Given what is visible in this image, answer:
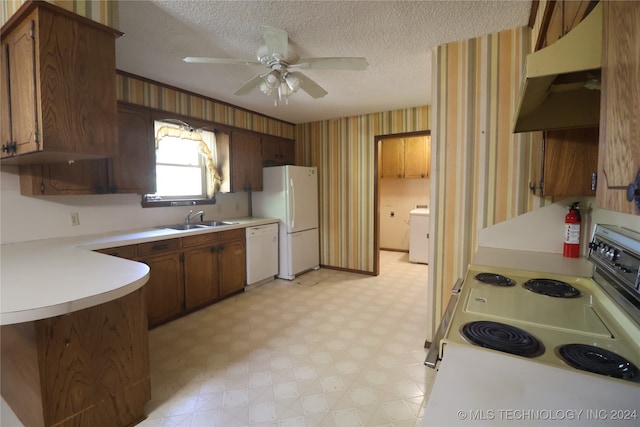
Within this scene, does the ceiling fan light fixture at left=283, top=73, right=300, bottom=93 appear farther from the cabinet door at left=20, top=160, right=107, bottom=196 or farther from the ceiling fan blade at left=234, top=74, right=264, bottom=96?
the cabinet door at left=20, top=160, right=107, bottom=196

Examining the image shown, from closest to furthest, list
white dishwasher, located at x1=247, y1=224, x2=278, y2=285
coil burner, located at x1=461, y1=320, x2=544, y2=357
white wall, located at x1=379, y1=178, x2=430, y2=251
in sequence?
coil burner, located at x1=461, y1=320, x2=544, y2=357 < white dishwasher, located at x1=247, y1=224, x2=278, y2=285 < white wall, located at x1=379, y1=178, x2=430, y2=251

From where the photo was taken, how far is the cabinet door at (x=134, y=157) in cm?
269

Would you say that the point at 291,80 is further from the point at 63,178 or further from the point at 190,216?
the point at 190,216

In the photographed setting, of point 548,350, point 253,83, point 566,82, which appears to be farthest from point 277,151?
point 548,350

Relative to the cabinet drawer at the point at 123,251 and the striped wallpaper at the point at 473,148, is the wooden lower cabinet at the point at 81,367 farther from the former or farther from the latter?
the striped wallpaper at the point at 473,148

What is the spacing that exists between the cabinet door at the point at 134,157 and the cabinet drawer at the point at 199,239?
0.63 metres

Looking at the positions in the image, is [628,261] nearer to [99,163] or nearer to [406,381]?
[406,381]

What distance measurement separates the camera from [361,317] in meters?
2.94

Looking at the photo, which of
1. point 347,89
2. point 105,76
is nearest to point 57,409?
point 105,76

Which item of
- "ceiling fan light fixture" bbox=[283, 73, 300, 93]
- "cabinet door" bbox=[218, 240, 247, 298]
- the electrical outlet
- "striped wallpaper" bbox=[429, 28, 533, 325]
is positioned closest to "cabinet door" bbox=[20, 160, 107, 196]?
the electrical outlet

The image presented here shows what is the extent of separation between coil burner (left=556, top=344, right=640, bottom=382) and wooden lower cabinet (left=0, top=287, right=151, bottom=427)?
6.04ft

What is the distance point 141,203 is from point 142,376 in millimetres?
1992

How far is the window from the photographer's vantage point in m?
3.27

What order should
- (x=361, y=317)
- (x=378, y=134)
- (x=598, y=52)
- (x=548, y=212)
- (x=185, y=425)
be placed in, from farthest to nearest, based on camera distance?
(x=378, y=134) < (x=361, y=317) < (x=548, y=212) < (x=185, y=425) < (x=598, y=52)
